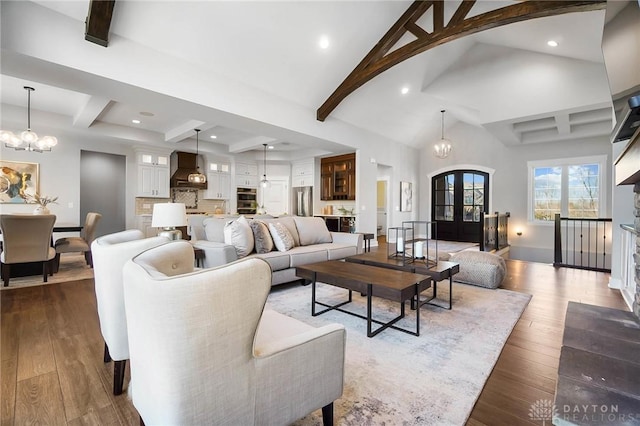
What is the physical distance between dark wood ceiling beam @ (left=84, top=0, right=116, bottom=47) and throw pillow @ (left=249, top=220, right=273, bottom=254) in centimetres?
264

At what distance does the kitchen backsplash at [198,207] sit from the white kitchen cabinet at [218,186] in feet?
0.88

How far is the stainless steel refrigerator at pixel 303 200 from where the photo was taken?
9320 millimetres

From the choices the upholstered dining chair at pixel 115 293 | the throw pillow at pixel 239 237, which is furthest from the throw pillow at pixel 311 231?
the upholstered dining chair at pixel 115 293

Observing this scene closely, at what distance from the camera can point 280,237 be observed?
3.99m

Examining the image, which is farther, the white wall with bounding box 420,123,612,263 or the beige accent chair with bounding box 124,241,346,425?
the white wall with bounding box 420,123,612,263

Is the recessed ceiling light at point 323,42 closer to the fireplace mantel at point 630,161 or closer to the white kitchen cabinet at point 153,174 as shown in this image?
the fireplace mantel at point 630,161

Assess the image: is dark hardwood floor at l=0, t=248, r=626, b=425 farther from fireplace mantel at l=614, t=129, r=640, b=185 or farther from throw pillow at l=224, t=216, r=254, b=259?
throw pillow at l=224, t=216, r=254, b=259

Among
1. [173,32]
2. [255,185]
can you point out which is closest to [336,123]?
[173,32]

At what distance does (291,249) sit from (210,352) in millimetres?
3140

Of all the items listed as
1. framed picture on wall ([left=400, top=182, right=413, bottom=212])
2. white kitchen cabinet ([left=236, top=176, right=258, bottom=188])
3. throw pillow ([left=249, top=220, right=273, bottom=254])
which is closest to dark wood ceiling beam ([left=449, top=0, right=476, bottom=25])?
throw pillow ([left=249, top=220, right=273, bottom=254])

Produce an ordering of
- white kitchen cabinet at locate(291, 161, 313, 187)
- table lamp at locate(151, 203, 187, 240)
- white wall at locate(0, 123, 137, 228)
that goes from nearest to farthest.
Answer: table lamp at locate(151, 203, 187, 240), white wall at locate(0, 123, 137, 228), white kitchen cabinet at locate(291, 161, 313, 187)

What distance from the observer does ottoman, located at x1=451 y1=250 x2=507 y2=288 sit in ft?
12.2

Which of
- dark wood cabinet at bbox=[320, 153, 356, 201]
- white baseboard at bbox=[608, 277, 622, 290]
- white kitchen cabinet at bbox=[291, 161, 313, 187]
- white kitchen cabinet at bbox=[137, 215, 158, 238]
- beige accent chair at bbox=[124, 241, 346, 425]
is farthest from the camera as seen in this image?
white kitchen cabinet at bbox=[291, 161, 313, 187]

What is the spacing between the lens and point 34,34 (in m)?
2.87
